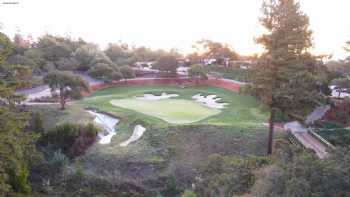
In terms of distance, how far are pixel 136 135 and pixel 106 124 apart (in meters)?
3.14

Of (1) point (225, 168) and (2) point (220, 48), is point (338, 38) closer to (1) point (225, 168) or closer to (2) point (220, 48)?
(2) point (220, 48)

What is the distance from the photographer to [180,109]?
28.2 metres

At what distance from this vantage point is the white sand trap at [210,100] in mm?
29641

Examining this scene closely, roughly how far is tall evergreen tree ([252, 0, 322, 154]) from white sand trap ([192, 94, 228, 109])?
9.68 meters

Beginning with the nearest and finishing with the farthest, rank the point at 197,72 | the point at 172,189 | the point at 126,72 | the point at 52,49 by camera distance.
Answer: the point at 172,189 < the point at 197,72 < the point at 126,72 < the point at 52,49

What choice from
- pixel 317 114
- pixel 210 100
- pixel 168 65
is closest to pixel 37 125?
pixel 210 100

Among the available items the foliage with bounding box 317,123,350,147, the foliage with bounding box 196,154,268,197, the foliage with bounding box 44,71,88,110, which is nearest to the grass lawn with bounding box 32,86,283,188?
the foliage with bounding box 44,71,88,110

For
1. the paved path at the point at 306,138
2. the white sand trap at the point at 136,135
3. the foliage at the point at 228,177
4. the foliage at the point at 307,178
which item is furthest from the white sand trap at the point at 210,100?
the foliage at the point at 307,178

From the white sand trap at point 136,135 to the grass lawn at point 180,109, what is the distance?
80 centimetres

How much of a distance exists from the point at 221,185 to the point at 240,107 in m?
16.7

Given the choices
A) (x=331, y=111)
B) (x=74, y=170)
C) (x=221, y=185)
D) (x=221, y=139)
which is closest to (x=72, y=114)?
(x=74, y=170)

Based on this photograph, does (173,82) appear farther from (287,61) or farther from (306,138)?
(287,61)

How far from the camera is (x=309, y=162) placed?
9.84 m

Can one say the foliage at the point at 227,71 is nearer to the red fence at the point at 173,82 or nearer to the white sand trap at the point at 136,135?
the red fence at the point at 173,82
